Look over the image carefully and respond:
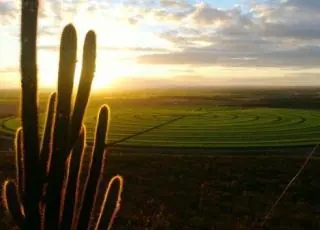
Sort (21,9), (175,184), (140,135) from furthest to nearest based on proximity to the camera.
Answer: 1. (140,135)
2. (175,184)
3. (21,9)

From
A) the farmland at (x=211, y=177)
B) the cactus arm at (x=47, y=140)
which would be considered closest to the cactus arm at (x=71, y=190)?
the cactus arm at (x=47, y=140)

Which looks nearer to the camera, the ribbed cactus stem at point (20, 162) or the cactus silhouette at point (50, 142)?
the cactus silhouette at point (50, 142)

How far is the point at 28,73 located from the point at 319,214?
57.7ft

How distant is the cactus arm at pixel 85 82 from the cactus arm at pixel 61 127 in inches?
5.4

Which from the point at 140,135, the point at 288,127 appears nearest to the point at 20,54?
the point at 140,135

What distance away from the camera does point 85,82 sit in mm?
5434

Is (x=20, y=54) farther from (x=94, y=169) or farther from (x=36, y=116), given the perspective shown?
(x=94, y=169)

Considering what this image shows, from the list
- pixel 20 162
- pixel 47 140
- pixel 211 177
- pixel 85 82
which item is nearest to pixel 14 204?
pixel 20 162

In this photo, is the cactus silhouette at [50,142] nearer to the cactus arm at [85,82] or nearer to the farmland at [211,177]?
the cactus arm at [85,82]

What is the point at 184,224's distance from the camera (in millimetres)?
17766

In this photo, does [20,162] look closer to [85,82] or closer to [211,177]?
[85,82]

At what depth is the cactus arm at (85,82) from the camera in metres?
5.31

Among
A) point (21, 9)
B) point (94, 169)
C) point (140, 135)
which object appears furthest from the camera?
point (140, 135)

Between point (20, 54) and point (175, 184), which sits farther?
point (175, 184)
